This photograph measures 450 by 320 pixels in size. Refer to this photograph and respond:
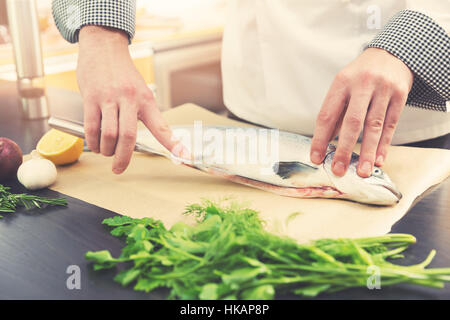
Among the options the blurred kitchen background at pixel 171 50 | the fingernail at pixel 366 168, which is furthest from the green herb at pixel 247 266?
the blurred kitchen background at pixel 171 50

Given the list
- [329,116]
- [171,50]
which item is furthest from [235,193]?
[171,50]

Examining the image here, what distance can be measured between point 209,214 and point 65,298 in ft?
0.85

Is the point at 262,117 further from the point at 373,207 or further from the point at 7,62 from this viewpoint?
the point at 7,62

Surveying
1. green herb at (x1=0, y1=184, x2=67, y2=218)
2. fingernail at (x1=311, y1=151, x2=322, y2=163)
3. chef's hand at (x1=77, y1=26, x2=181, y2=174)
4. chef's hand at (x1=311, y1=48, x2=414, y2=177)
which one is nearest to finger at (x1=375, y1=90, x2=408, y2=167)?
chef's hand at (x1=311, y1=48, x2=414, y2=177)

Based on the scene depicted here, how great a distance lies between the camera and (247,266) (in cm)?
69

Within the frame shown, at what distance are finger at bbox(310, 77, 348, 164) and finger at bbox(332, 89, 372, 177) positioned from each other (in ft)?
0.09

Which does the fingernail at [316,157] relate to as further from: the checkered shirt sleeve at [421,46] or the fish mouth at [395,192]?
the checkered shirt sleeve at [421,46]

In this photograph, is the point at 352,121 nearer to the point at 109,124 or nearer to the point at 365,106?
the point at 365,106

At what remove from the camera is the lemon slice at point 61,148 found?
1203 mm

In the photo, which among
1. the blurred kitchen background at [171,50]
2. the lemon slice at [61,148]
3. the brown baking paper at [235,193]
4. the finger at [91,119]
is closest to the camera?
the brown baking paper at [235,193]

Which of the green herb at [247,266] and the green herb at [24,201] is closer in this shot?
the green herb at [247,266]

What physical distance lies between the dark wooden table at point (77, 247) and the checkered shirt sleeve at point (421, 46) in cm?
23
